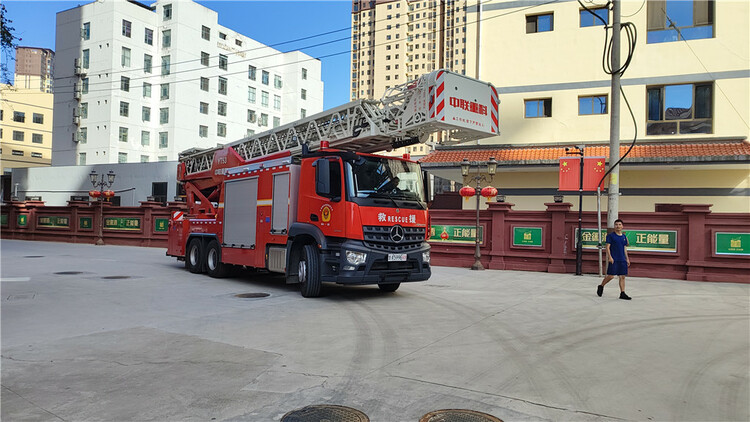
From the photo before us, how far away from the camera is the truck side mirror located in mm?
9656

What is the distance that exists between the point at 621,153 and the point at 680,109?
10.6 feet

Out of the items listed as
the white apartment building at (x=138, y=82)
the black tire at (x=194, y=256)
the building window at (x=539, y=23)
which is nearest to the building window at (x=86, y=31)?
the white apartment building at (x=138, y=82)

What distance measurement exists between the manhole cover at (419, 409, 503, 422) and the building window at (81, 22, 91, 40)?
61.6m

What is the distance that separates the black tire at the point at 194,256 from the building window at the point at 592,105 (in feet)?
55.3

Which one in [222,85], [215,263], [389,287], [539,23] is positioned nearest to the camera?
[389,287]

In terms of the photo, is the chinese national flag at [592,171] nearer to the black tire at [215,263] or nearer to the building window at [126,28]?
the black tire at [215,263]

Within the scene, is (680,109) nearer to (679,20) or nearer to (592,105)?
(592,105)

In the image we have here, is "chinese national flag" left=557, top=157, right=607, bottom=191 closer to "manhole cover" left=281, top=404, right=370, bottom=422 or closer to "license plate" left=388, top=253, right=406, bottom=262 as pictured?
"license plate" left=388, top=253, right=406, bottom=262

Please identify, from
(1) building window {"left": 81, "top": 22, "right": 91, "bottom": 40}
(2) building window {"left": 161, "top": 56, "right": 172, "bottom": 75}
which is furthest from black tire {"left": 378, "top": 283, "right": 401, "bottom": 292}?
(1) building window {"left": 81, "top": 22, "right": 91, "bottom": 40}

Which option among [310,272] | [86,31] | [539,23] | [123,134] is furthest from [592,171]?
[86,31]

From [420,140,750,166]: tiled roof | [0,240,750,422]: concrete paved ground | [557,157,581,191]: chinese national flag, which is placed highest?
[420,140,750,166]: tiled roof

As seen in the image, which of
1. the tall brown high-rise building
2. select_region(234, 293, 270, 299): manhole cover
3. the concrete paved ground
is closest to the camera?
the concrete paved ground

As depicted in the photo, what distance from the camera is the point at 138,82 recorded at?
53156mm

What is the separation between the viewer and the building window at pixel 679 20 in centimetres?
2017
